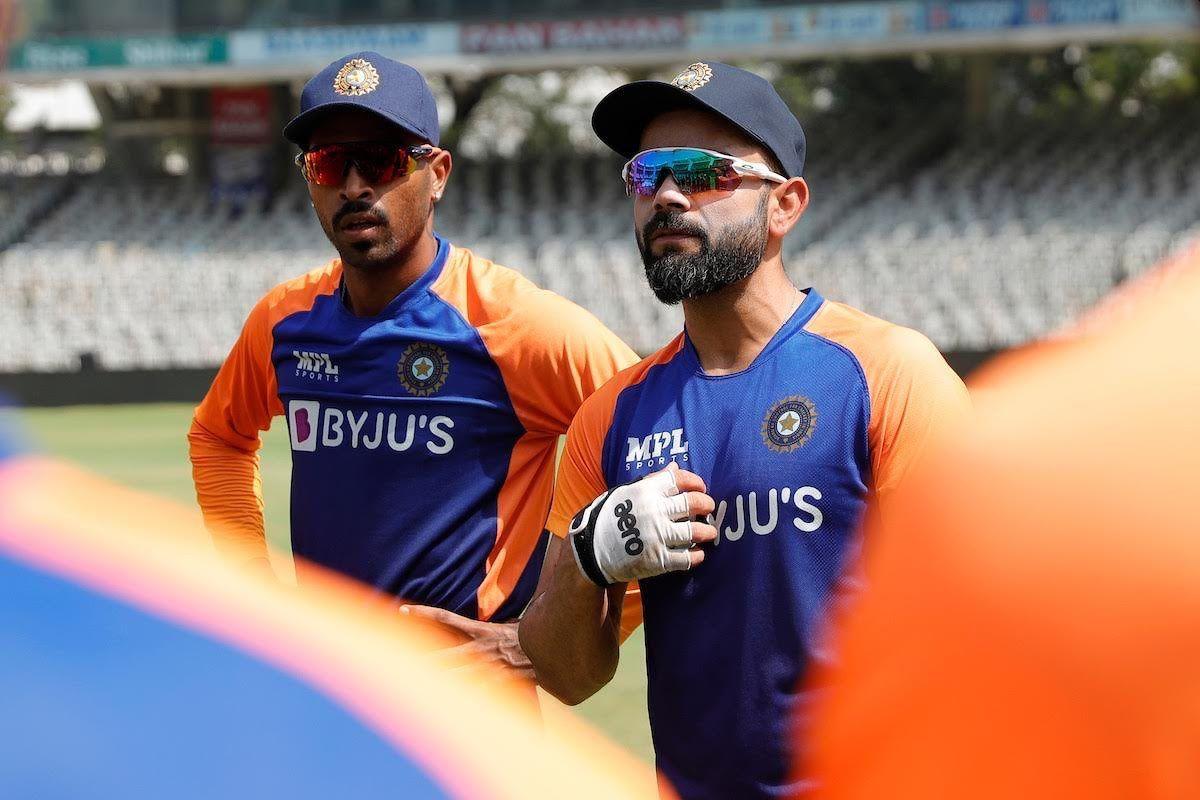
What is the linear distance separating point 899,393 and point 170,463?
1352 cm

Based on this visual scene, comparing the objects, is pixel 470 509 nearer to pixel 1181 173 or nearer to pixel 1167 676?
pixel 1167 676

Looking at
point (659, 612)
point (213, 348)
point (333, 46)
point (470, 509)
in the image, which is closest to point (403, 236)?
point (470, 509)

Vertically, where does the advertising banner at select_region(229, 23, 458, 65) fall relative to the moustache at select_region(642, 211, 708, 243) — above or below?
above

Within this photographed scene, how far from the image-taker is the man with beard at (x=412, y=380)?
388cm

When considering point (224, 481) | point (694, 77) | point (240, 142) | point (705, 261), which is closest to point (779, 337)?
point (705, 261)

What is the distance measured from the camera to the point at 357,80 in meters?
3.93

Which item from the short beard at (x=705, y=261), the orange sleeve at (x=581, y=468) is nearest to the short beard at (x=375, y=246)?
the orange sleeve at (x=581, y=468)

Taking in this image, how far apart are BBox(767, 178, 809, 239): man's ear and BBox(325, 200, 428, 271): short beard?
4.09 ft

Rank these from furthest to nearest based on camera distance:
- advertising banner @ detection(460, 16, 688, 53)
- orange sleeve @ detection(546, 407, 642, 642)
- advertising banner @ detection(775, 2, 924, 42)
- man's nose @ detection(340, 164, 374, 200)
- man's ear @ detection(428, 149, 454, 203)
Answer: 1. advertising banner @ detection(460, 16, 688, 53)
2. advertising banner @ detection(775, 2, 924, 42)
3. man's ear @ detection(428, 149, 454, 203)
4. man's nose @ detection(340, 164, 374, 200)
5. orange sleeve @ detection(546, 407, 642, 642)

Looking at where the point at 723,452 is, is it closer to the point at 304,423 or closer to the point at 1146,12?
the point at 304,423

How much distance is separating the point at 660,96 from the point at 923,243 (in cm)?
1919

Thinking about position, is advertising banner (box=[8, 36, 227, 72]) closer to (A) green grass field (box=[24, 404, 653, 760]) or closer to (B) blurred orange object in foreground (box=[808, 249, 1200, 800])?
(A) green grass field (box=[24, 404, 653, 760])

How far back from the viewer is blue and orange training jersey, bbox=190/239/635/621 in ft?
12.7

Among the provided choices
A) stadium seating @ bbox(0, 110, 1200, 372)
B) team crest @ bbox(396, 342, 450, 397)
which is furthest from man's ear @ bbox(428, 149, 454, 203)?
stadium seating @ bbox(0, 110, 1200, 372)
